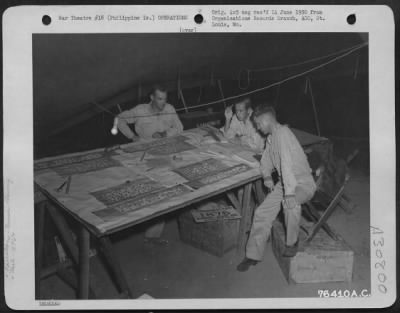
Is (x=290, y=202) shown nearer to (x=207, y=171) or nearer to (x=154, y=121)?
(x=207, y=171)

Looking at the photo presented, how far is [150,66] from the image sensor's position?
2.42 metres

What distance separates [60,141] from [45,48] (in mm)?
507

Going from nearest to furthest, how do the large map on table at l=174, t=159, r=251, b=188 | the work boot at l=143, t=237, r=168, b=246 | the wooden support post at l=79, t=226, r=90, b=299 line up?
the wooden support post at l=79, t=226, r=90, b=299, the large map on table at l=174, t=159, r=251, b=188, the work boot at l=143, t=237, r=168, b=246

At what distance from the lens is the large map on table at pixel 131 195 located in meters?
→ 2.08

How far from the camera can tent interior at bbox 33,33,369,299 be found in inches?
91.7

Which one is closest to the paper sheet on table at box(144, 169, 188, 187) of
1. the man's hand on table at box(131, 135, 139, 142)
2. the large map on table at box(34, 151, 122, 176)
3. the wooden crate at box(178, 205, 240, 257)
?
the large map on table at box(34, 151, 122, 176)

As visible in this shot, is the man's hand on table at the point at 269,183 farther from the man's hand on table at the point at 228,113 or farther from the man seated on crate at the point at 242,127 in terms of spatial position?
the man's hand on table at the point at 228,113

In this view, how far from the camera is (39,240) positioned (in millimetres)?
2338

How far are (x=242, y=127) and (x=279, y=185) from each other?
1.57ft

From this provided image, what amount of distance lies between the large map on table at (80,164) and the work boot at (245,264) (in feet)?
2.95

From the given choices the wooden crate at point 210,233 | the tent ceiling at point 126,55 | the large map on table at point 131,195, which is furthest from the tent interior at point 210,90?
the large map on table at point 131,195

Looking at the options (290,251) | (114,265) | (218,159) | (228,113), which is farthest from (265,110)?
(114,265)

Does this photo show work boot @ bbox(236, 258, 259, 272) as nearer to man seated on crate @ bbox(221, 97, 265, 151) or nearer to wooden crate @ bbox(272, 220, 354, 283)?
wooden crate @ bbox(272, 220, 354, 283)

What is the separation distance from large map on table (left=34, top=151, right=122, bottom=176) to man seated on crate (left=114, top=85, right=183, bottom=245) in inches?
7.9
